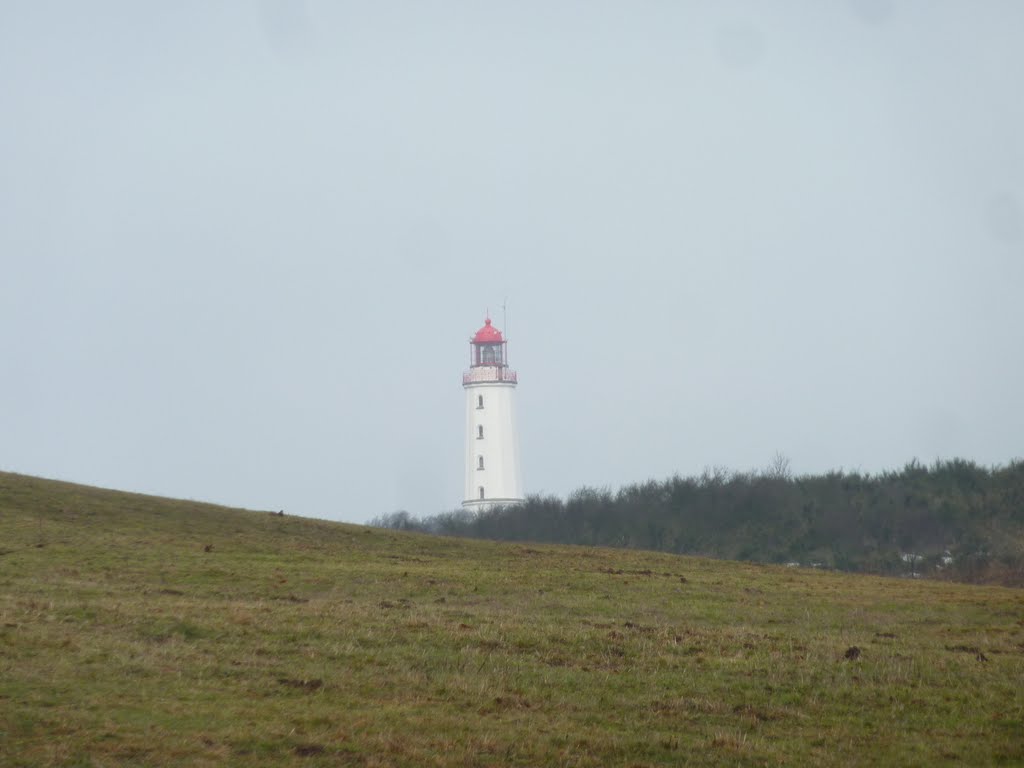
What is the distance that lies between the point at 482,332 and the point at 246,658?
8684cm

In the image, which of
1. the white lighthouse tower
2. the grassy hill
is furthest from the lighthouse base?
the grassy hill

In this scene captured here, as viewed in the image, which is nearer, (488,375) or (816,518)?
(816,518)

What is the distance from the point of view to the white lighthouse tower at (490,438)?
103625mm

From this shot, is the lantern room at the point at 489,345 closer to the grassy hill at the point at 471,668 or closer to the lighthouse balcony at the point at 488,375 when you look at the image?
the lighthouse balcony at the point at 488,375

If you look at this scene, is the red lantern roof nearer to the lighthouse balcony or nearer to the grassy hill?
the lighthouse balcony

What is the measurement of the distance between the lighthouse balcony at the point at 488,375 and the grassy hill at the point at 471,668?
222 ft

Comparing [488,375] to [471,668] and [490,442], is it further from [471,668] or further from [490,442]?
[471,668]

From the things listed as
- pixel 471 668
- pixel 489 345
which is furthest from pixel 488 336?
pixel 471 668

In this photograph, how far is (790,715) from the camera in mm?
18891

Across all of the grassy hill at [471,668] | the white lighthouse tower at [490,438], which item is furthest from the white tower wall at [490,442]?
the grassy hill at [471,668]

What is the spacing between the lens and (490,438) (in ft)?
343

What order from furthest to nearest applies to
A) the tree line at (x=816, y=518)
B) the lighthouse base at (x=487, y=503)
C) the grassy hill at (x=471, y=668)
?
the lighthouse base at (x=487, y=503), the tree line at (x=816, y=518), the grassy hill at (x=471, y=668)

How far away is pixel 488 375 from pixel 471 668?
84.0m

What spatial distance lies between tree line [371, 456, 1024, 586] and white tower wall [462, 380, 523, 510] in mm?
6612
